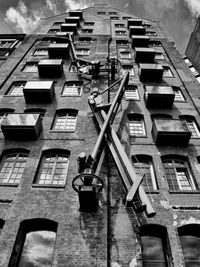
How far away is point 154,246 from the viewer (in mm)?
8008

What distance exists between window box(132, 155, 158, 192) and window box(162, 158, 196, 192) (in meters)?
0.70

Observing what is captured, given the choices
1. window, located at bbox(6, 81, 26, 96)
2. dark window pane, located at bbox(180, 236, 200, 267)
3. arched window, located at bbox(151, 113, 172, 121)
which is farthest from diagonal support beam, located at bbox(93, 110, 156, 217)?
window, located at bbox(6, 81, 26, 96)

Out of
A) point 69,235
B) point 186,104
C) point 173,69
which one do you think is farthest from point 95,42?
point 69,235

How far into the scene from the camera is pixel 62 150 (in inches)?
427

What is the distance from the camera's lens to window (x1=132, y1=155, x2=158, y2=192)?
9594 mm

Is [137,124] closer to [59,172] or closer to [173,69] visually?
[59,172]

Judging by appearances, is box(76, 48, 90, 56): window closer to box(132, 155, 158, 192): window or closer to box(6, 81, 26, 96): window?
box(6, 81, 26, 96): window

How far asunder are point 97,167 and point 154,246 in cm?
367

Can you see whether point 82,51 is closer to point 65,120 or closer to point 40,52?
point 40,52

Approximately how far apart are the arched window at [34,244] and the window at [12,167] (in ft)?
7.58

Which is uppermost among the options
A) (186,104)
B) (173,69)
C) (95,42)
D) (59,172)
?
(95,42)

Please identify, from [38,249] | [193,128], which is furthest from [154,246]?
[193,128]

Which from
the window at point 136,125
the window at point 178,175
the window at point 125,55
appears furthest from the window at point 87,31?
the window at point 178,175

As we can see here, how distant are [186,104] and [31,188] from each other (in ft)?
35.7
